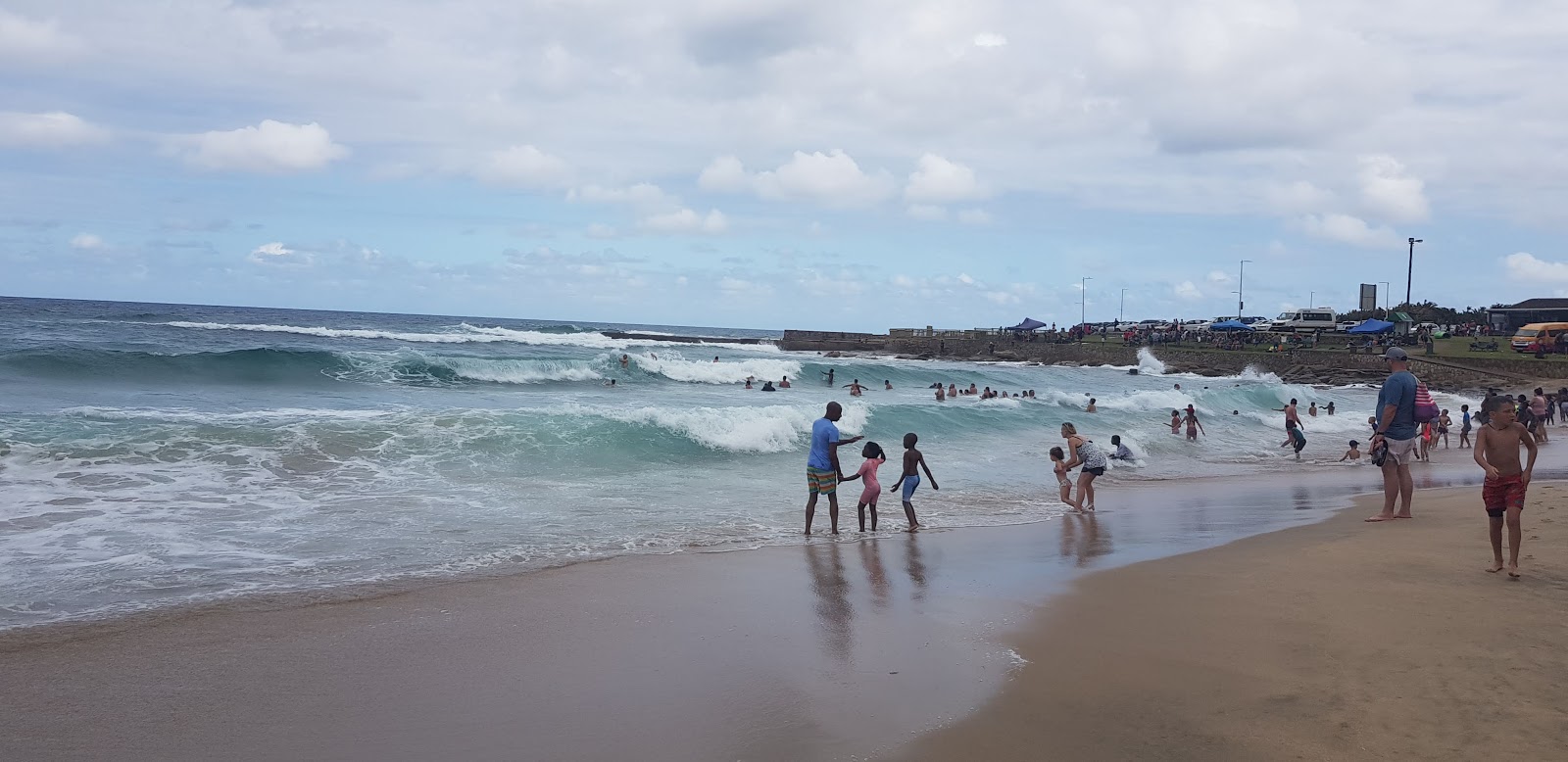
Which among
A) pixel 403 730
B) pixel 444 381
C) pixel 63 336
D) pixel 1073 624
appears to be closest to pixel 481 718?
pixel 403 730

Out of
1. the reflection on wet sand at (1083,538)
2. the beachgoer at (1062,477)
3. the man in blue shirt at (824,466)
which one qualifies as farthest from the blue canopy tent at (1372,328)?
the man in blue shirt at (824,466)

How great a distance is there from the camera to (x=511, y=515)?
37.1 feet

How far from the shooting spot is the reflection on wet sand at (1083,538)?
9562mm

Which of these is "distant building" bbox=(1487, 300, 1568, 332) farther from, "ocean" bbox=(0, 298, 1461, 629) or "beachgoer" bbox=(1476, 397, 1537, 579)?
"beachgoer" bbox=(1476, 397, 1537, 579)

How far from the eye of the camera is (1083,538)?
10.6 metres

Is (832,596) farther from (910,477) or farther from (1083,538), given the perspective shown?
(1083,538)

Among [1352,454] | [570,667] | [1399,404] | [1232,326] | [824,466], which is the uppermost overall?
[1232,326]

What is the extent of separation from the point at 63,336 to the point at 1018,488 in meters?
45.4

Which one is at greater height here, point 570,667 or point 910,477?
point 910,477

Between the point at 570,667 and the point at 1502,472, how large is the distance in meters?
7.00

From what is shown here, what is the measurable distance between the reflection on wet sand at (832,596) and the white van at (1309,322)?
6104 cm

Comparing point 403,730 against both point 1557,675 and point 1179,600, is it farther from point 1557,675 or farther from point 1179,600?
point 1557,675

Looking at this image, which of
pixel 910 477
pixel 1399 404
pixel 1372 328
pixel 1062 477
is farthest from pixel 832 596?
pixel 1372 328

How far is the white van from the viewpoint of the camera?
2424 inches
